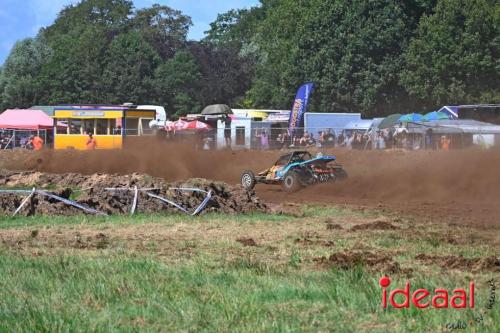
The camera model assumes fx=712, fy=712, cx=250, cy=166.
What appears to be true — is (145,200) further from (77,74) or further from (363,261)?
(77,74)

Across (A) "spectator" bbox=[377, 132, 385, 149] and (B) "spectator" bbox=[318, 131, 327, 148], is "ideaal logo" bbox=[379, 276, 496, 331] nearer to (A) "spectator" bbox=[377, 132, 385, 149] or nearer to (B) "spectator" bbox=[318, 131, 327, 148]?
(A) "spectator" bbox=[377, 132, 385, 149]

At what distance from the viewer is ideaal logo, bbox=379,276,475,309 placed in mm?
6429

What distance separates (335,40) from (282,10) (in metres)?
15.4

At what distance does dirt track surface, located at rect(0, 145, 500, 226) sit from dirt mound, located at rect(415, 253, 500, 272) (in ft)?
17.4

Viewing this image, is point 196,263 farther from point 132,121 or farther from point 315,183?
point 132,121

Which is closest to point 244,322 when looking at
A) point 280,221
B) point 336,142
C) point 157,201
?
point 280,221

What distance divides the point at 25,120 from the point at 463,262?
51.0m

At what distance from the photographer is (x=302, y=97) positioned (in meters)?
42.6

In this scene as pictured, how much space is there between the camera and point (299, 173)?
24.7 m

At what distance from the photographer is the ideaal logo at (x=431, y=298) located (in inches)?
253

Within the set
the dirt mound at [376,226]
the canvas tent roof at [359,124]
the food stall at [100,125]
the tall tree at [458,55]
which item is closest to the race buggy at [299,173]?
the dirt mound at [376,226]

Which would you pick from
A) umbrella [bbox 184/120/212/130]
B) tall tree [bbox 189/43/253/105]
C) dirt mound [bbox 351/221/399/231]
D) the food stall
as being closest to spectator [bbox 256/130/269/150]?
umbrella [bbox 184/120/212/130]

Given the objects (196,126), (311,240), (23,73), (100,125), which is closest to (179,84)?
(23,73)

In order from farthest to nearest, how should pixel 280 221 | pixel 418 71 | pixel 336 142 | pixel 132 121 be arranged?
pixel 418 71, pixel 132 121, pixel 336 142, pixel 280 221
